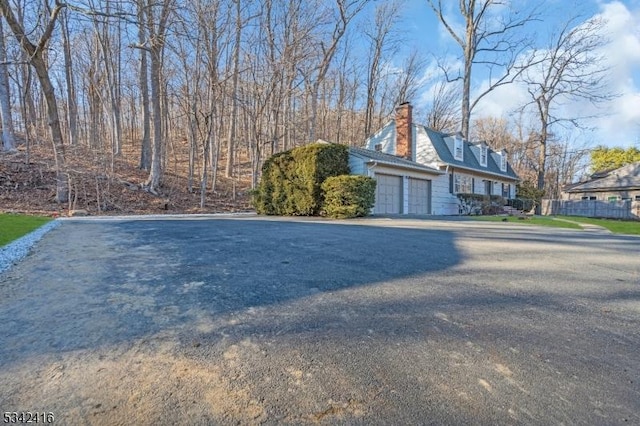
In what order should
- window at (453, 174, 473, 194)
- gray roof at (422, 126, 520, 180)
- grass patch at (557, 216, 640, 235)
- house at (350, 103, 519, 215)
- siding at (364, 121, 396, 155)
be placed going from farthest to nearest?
window at (453, 174, 473, 194) → siding at (364, 121, 396, 155) → gray roof at (422, 126, 520, 180) → house at (350, 103, 519, 215) → grass patch at (557, 216, 640, 235)

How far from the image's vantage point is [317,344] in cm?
190

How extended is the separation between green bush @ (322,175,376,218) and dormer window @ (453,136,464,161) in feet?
33.0

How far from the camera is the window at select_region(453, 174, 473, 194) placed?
19.1 meters

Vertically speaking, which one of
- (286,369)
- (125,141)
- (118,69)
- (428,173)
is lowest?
(286,369)

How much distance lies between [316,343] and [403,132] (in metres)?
17.9

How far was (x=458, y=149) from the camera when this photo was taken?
19.9 metres

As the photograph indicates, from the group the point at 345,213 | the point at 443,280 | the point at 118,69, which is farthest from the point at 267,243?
the point at 118,69

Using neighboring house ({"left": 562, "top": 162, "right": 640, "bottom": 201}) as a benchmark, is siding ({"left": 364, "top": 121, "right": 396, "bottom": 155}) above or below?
above

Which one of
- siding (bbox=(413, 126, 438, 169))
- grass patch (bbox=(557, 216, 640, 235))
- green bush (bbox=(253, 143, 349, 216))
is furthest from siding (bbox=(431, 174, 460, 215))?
green bush (bbox=(253, 143, 349, 216))

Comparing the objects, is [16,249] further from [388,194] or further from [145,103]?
[145,103]

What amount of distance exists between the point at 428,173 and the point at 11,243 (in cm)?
1550

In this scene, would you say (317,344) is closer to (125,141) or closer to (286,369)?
(286,369)

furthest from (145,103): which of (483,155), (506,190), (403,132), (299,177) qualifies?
(506,190)

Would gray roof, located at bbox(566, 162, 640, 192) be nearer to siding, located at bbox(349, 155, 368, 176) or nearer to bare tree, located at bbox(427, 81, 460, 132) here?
bare tree, located at bbox(427, 81, 460, 132)
